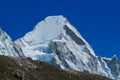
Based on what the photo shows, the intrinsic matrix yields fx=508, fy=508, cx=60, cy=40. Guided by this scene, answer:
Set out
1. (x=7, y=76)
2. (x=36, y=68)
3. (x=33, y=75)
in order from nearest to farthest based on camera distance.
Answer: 1. (x=7, y=76)
2. (x=33, y=75)
3. (x=36, y=68)

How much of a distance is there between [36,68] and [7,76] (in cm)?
1535

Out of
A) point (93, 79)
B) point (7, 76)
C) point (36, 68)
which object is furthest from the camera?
point (93, 79)

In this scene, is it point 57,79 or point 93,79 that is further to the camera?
point 93,79

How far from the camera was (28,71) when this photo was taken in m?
91.2

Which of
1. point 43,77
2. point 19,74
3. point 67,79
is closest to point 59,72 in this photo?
point 67,79

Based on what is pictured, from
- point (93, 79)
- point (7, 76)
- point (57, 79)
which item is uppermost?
point (93, 79)

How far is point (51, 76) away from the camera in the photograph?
95312 mm

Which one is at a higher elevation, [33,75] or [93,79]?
[93,79]

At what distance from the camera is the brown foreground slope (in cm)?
8481

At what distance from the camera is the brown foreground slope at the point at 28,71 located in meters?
84.8

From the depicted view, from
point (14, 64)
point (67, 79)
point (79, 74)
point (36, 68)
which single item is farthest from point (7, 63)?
point (79, 74)

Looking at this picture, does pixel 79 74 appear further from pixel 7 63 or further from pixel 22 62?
pixel 7 63

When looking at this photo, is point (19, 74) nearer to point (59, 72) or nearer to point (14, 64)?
point (14, 64)

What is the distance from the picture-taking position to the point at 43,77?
91.8m
